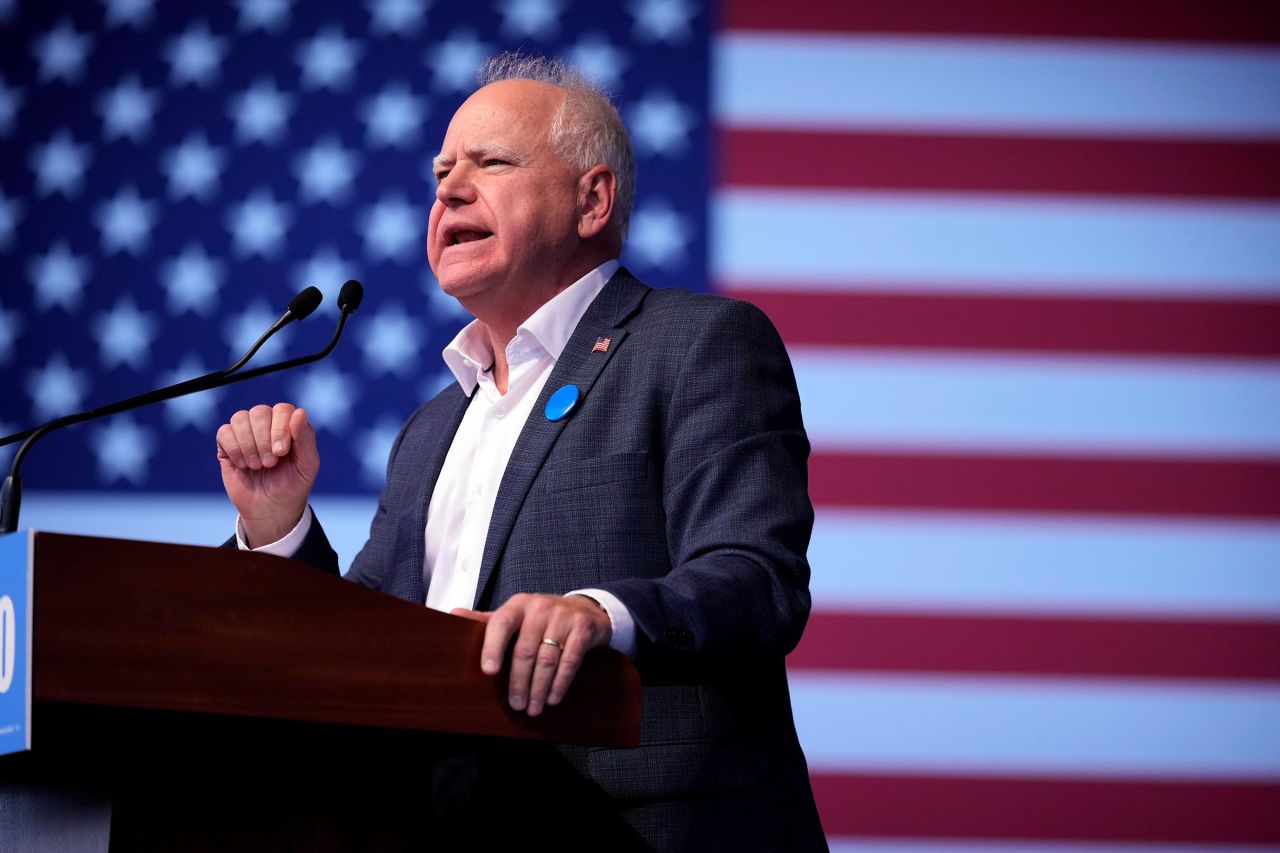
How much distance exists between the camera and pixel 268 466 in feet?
5.38

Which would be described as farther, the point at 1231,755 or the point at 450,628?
the point at 1231,755

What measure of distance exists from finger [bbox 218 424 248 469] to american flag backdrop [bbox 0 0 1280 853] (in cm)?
152

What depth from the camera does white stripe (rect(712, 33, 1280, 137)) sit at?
338 centimetres

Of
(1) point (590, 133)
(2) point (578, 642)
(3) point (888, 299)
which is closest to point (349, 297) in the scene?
(1) point (590, 133)

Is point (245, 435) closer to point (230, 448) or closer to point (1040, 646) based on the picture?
point (230, 448)

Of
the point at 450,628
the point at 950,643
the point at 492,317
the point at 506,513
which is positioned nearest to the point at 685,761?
the point at 506,513

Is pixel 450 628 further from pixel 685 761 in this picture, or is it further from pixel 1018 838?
pixel 1018 838

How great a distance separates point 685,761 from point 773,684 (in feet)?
0.51

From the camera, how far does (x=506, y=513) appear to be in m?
1.59

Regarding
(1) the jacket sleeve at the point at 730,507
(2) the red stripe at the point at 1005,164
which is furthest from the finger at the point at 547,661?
(2) the red stripe at the point at 1005,164

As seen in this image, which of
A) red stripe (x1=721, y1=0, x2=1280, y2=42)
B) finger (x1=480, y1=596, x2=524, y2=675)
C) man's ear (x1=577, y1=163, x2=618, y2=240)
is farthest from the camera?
red stripe (x1=721, y1=0, x2=1280, y2=42)

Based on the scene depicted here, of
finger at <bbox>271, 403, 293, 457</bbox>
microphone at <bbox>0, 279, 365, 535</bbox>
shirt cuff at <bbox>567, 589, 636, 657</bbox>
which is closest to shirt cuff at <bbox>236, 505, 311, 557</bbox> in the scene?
finger at <bbox>271, 403, 293, 457</bbox>

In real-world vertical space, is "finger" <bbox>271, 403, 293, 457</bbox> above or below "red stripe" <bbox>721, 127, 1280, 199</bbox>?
below

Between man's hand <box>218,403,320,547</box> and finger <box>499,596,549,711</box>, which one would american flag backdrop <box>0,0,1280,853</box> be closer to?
man's hand <box>218,403,320,547</box>
